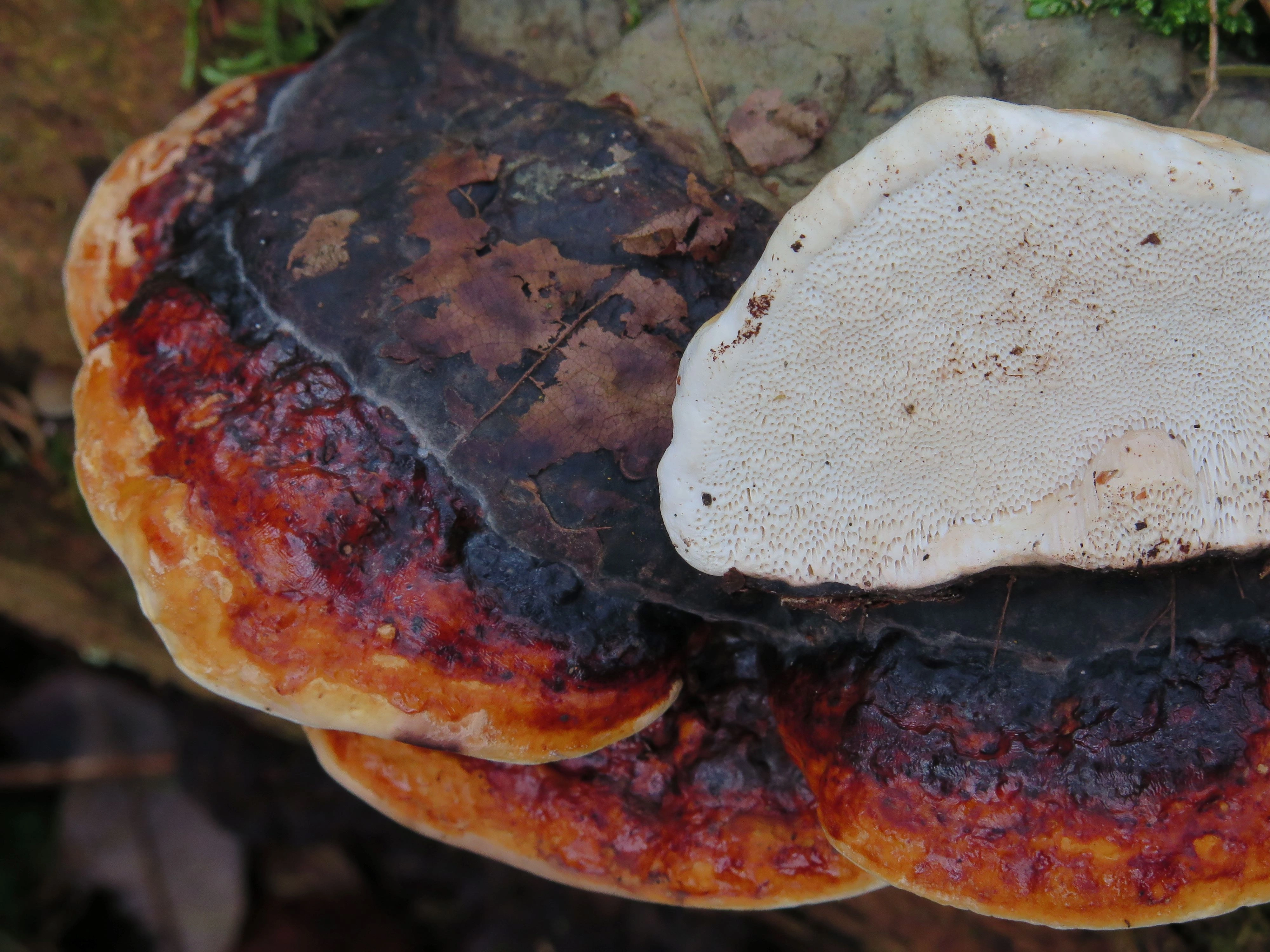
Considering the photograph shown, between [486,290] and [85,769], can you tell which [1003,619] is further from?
[85,769]

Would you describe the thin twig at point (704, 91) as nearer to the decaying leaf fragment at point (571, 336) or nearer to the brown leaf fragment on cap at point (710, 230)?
the brown leaf fragment on cap at point (710, 230)

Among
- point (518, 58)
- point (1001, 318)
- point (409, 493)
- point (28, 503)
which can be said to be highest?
point (518, 58)

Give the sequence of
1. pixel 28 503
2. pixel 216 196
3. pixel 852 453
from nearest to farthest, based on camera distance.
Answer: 1. pixel 852 453
2. pixel 216 196
3. pixel 28 503

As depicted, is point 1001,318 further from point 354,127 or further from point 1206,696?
point 354,127

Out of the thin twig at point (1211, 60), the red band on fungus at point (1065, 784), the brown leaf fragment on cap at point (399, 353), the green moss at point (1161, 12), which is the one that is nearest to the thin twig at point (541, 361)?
the brown leaf fragment on cap at point (399, 353)

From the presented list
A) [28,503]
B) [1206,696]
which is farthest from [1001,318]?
[28,503]

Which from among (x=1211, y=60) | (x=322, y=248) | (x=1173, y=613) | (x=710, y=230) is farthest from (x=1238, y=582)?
(x=322, y=248)
